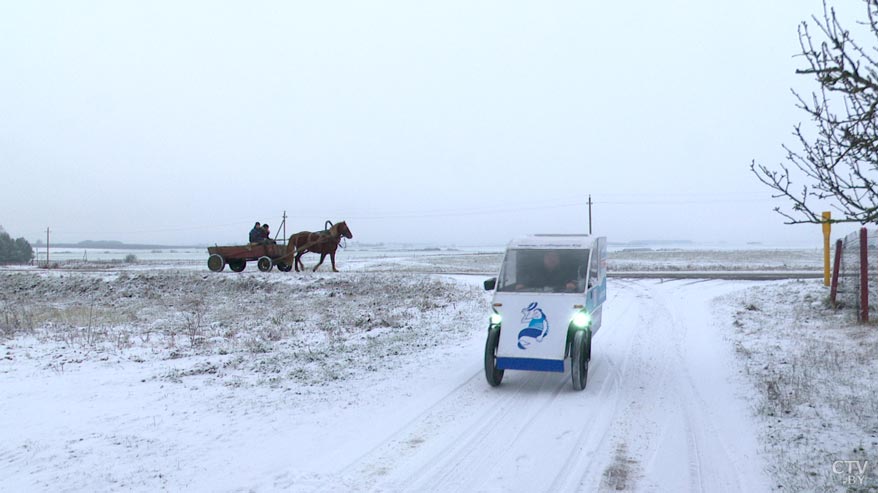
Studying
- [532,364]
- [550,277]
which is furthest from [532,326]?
[550,277]

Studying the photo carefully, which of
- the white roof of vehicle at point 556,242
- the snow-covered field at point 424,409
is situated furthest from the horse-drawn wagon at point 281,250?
the white roof of vehicle at point 556,242

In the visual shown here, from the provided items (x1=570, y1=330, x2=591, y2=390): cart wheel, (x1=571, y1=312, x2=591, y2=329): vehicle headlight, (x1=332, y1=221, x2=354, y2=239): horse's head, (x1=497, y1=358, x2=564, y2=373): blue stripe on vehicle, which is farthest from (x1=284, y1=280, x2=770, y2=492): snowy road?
(x1=332, y1=221, x2=354, y2=239): horse's head

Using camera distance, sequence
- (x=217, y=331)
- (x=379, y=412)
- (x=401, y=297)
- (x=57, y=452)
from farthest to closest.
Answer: (x=401, y=297)
(x=217, y=331)
(x=379, y=412)
(x=57, y=452)

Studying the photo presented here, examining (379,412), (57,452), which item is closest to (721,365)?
(379,412)

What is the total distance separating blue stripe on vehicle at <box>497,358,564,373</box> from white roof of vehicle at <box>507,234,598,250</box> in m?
2.17

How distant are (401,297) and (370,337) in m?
8.28

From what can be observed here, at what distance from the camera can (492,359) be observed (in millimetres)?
9172

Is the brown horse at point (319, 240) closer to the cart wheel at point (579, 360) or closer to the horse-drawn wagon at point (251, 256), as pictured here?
the horse-drawn wagon at point (251, 256)

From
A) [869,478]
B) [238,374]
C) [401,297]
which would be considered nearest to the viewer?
[869,478]

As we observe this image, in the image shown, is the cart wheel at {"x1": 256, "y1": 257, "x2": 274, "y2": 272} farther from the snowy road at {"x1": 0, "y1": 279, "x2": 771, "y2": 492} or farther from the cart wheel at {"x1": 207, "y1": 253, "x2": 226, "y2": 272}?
the snowy road at {"x1": 0, "y1": 279, "x2": 771, "y2": 492}

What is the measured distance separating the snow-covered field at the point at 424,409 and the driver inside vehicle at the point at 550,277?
1504 millimetres

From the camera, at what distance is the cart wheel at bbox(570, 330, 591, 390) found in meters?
8.95

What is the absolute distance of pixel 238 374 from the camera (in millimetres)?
10109

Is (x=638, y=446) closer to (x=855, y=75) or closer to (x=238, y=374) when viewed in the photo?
(x=855, y=75)
